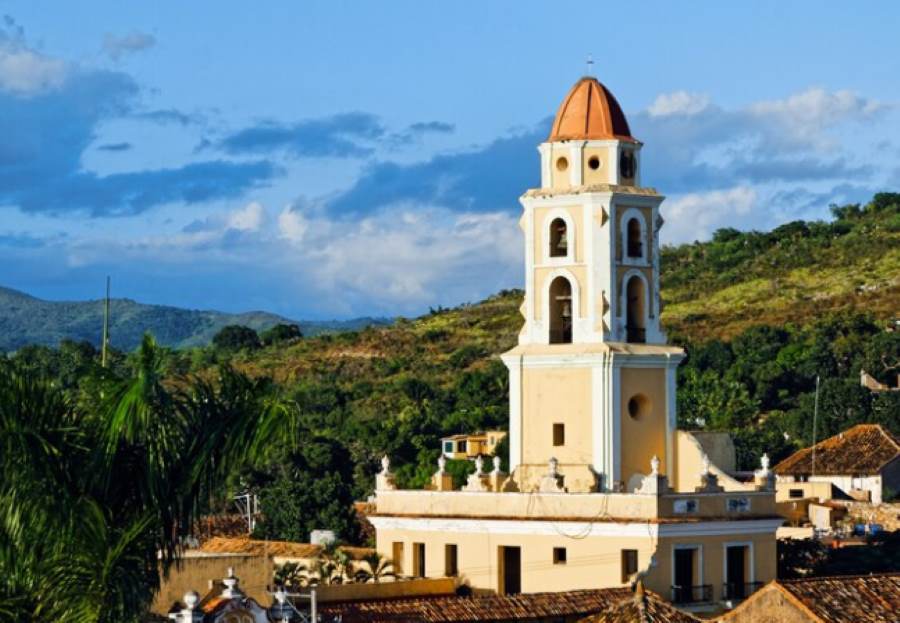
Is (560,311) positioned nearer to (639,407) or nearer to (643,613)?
(639,407)

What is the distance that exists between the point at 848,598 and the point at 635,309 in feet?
32.3

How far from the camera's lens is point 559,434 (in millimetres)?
40281

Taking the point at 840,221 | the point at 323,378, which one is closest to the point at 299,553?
the point at 323,378

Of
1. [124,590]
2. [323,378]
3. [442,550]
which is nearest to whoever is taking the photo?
[124,590]

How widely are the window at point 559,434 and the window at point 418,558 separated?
3.01m

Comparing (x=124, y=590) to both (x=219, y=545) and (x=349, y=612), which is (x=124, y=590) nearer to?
(x=349, y=612)

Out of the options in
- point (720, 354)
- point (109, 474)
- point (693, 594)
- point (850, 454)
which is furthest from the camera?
point (720, 354)

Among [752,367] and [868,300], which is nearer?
[752,367]

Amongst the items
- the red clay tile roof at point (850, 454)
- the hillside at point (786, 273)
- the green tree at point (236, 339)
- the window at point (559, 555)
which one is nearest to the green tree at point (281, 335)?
the green tree at point (236, 339)

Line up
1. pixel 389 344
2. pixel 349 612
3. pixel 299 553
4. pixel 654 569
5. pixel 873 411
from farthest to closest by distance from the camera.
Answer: pixel 389 344
pixel 873 411
pixel 299 553
pixel 654 569
pixel 349 612

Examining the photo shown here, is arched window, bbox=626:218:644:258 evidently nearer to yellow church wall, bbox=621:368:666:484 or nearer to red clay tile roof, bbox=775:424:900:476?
yellow church wall, bbox=621:368:666:484

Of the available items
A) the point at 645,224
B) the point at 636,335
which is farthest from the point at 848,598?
the point at 645,224

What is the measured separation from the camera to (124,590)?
18656 millimetres

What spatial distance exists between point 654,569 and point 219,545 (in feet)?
34.6
